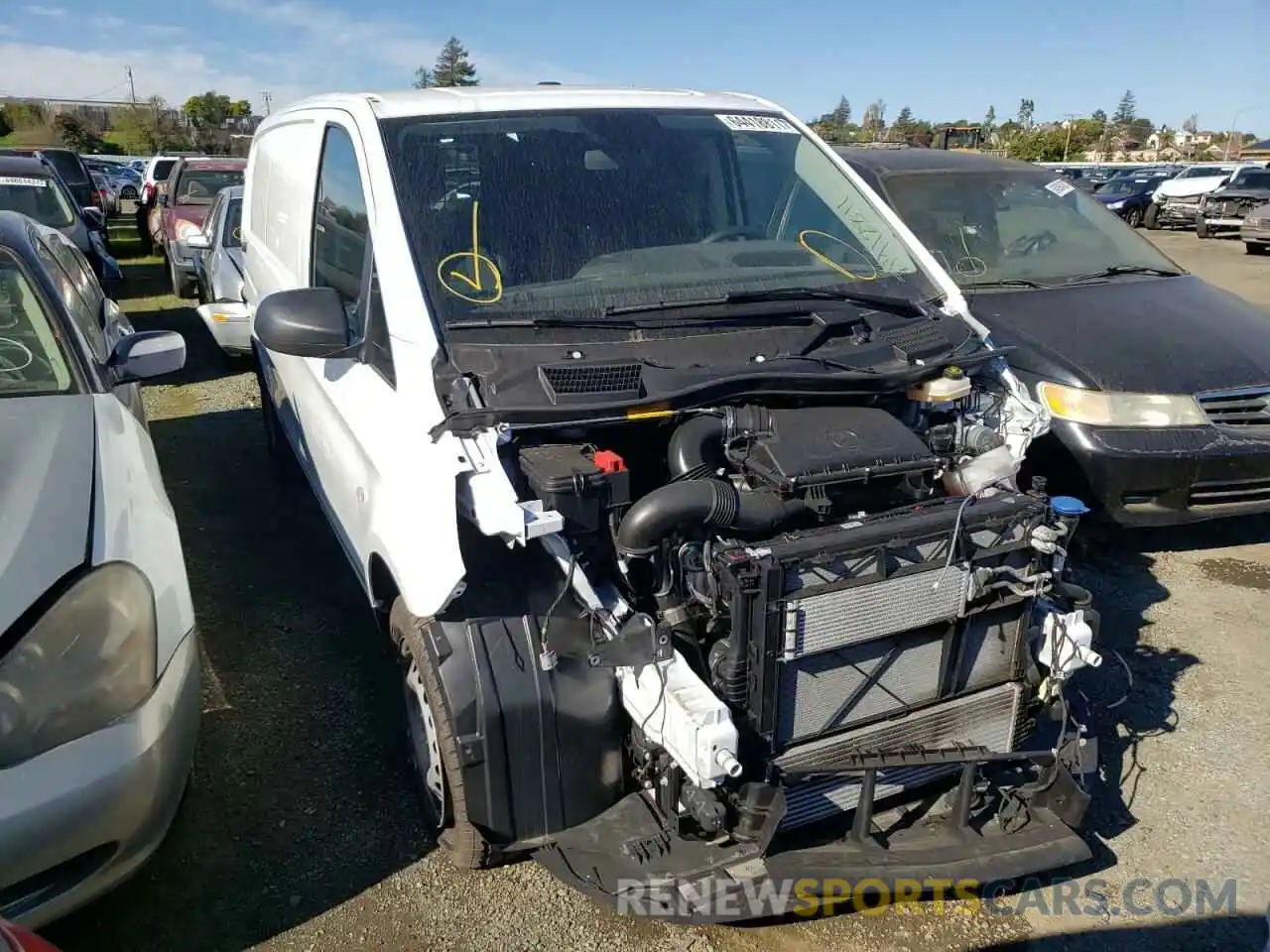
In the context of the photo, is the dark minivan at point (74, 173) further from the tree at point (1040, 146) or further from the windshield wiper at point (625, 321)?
the tree at point (1040, 146)

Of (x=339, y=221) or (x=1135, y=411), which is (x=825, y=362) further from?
(x=1135, y=411)

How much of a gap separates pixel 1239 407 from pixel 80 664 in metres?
5.05

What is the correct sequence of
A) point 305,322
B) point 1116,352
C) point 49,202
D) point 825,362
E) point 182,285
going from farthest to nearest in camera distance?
point 182,285 < point 49,202 < point 1116,352 < point 305,322 < point 825,362

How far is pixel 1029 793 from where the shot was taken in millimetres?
2799

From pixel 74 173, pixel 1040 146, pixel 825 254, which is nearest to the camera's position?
pixel 825 254

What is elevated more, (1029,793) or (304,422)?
(304,422)

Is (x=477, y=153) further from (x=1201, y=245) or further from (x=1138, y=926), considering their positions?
(x=1201, y=245)

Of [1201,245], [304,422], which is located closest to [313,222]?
[304,422]

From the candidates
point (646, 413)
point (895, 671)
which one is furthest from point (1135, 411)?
point (646, 413)

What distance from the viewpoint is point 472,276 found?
2.97 m

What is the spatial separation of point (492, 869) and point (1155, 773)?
7.69 feet

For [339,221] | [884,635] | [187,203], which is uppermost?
[339,221]

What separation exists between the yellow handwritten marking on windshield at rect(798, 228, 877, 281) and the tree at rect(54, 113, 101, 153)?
45.1m

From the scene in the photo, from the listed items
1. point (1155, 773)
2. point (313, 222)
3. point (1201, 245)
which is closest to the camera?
point (1155, 773)
